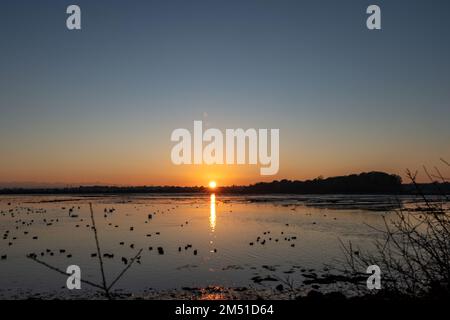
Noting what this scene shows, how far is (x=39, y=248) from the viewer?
31406mm

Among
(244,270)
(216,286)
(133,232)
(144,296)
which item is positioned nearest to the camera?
(144,296)

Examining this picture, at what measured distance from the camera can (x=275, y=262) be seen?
2545 centimetres

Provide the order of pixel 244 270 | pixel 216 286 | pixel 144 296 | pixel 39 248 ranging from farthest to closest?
pixel 39 248
pixel 244 270
pixel 216 286
pixel 144 296

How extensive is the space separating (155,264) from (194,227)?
2113 cm

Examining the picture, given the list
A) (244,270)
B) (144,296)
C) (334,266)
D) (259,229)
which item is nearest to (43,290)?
(144,296)
